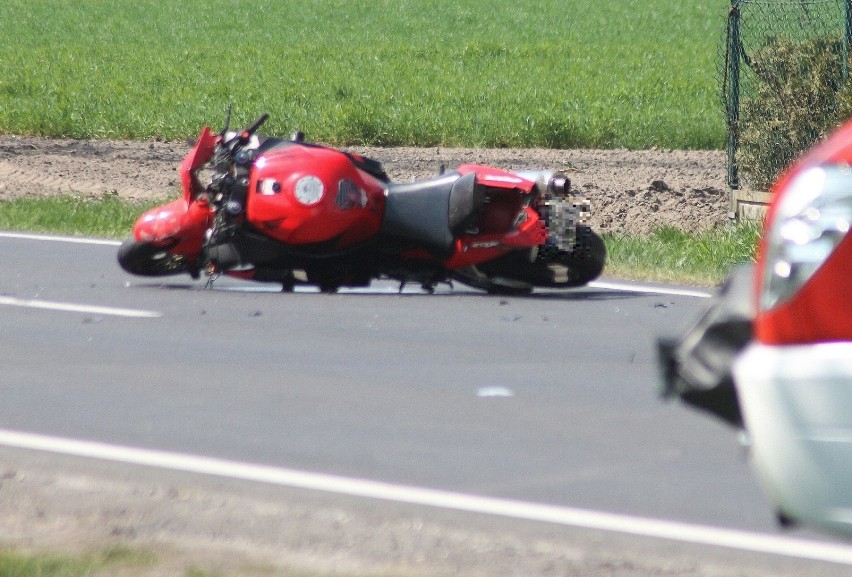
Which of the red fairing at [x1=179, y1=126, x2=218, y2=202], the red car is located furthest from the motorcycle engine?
the red car

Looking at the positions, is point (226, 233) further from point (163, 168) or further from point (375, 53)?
point (375, 53)

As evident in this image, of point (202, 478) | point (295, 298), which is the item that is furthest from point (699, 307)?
point (202, 478)

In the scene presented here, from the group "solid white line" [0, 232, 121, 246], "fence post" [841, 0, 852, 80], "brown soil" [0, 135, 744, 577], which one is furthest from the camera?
"fence post" [841, 0, 852, 80]

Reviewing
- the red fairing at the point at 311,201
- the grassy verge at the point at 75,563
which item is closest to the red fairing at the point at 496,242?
the red fairing at the point at 311,201

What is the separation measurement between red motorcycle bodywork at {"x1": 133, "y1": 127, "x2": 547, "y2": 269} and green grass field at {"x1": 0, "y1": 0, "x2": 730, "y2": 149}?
31.4ft

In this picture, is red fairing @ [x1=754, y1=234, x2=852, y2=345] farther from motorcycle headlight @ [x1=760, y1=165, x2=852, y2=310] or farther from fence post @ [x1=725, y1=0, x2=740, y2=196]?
fence post @ [x1=725, y1=0, x2=740, y2=196]

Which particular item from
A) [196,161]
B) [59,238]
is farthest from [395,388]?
[59,238]

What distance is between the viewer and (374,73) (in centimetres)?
3105

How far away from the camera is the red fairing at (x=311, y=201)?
9.93m

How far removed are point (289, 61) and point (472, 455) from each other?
28066 millimetres

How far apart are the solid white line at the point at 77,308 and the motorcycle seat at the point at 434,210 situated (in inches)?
62.1

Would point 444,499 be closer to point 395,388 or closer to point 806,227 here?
point 395,388

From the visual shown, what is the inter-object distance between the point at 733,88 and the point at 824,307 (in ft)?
36.2

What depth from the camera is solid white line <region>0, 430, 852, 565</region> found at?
201 inches
